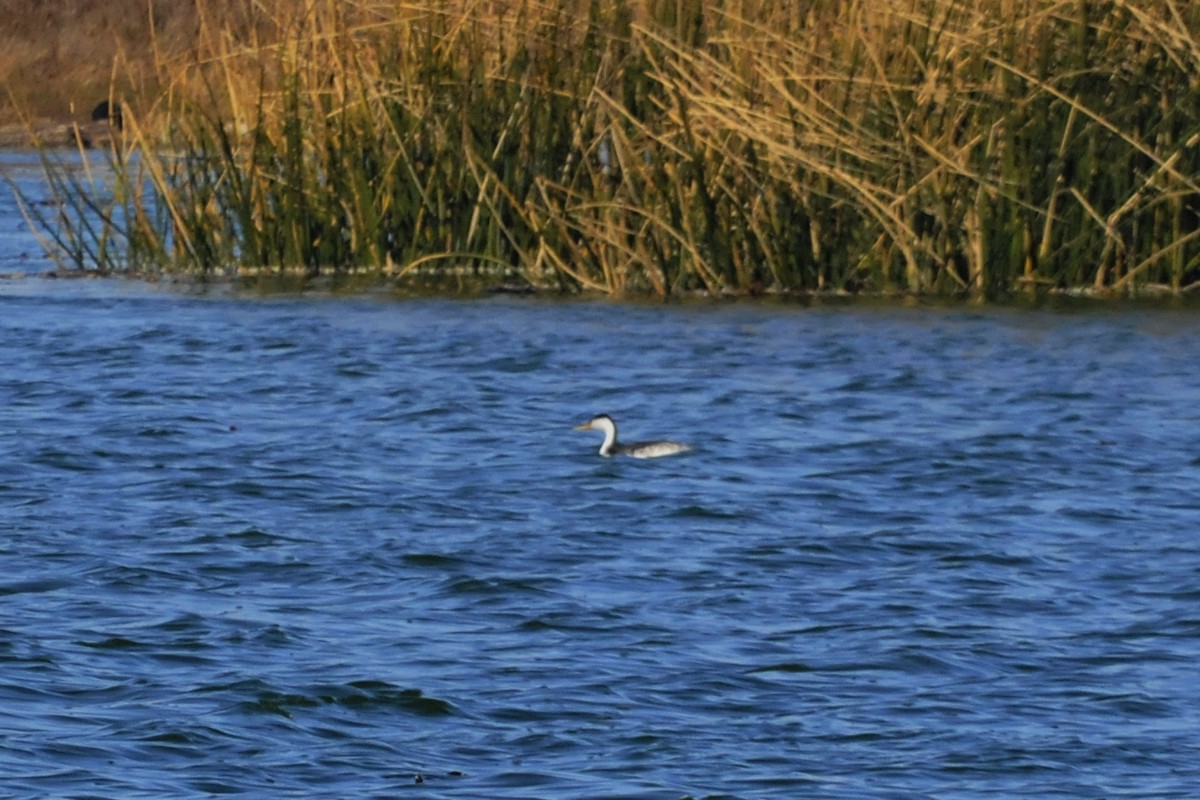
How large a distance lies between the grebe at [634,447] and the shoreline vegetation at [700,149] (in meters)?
3.63

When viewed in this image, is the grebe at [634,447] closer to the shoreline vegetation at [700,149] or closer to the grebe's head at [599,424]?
the grebe's head at [599,424]

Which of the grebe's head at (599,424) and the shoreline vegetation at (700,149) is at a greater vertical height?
the shoreline vegetation at (700,149)

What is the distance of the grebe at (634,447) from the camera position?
10633 millimetres

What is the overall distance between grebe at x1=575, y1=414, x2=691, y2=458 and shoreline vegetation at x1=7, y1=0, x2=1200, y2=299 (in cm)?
363

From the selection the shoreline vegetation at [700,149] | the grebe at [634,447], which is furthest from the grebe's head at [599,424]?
the shoreline vegetation at [700,149]

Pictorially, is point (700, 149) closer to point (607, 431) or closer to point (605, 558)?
point (607, 431)

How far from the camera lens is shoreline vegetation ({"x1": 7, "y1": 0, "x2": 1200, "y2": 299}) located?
46.7ft

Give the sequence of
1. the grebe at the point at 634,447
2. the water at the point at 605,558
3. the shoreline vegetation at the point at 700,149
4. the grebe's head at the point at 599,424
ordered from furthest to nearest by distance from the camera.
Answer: the shoreline vegetation at the point at 700,149 < the grebe's head at the point at 599,424 < the grebe at the point at 634,447 < the water at the point at 605,558

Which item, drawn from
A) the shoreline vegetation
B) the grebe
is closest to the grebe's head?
the grebe

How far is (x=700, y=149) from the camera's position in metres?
14.5

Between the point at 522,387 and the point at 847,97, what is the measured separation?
2946 millimetres

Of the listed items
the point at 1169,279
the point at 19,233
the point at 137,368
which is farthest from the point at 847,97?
the point at 19,233

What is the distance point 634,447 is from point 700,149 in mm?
4250

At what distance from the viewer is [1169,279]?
1474 centimetres
